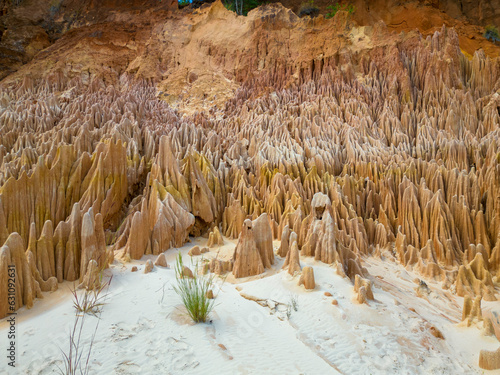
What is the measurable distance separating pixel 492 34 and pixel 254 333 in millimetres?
23530

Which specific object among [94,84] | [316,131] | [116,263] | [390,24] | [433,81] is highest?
[390,24]

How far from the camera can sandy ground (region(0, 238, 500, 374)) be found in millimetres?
3596

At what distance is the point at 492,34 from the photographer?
19.6 metres

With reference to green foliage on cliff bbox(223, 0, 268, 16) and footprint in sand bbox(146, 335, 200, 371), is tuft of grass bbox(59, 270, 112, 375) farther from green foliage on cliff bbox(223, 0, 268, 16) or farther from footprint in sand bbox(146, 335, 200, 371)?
green foliage on cliff bbox(223, 0, 268, 16)

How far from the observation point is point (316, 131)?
12.8m

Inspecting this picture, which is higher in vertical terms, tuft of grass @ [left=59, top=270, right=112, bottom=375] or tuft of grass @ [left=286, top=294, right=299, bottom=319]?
tuft of grass @ [left=59, top=270, right=112, bottom=375]

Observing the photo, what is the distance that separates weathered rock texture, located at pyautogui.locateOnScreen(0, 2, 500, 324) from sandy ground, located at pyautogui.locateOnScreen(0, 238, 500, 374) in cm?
84

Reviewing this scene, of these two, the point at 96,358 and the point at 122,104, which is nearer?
the point at 96,358

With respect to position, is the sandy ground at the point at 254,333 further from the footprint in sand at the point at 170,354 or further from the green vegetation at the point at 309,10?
the green vegetation at the point at 309,10

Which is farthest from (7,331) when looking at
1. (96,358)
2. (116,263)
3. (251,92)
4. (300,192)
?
(251,92)

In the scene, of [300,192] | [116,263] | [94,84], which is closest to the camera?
[116,263]

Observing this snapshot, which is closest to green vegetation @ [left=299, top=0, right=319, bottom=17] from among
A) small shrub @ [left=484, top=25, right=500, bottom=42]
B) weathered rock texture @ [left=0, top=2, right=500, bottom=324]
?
weathered rock texture @ [left=0, top=2, right=500, bottom=324]

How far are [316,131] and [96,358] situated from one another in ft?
35.9

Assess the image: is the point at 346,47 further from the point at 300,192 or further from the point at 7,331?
the point at 7,331
